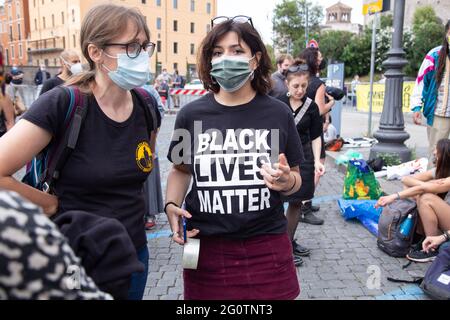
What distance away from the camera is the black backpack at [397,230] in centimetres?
439

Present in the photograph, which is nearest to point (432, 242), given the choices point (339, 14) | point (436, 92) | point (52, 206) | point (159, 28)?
point (436, 92)

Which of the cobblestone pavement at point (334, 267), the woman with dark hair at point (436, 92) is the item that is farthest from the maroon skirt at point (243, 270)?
the woman with dark hair at point (436, 92)

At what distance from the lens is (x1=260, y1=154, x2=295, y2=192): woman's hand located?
1812mm

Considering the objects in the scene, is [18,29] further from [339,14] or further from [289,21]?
[339,14]

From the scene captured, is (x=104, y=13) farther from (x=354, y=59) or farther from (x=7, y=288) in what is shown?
(x=354, y=59)

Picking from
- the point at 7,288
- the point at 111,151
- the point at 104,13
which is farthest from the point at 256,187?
the point at 7,288

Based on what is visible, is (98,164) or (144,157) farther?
(144,157)

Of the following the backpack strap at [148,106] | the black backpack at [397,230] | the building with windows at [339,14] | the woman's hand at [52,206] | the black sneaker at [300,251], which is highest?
the building with windows at [339,14]

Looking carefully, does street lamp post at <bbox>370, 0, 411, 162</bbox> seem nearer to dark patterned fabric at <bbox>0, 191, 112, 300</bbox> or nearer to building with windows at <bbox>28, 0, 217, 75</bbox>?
dark patterned fabric at <bbox>0, 191, 112, 300</bbox>

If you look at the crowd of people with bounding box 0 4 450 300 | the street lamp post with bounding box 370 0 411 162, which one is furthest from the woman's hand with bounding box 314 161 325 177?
the street lamp post with bounding box 370 0 411 162

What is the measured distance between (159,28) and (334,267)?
2962 inches

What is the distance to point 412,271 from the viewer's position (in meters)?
4.06

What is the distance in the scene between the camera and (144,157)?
2.02 m

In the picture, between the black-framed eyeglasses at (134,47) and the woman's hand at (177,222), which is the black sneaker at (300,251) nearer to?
the woman's hand at (177,222)
